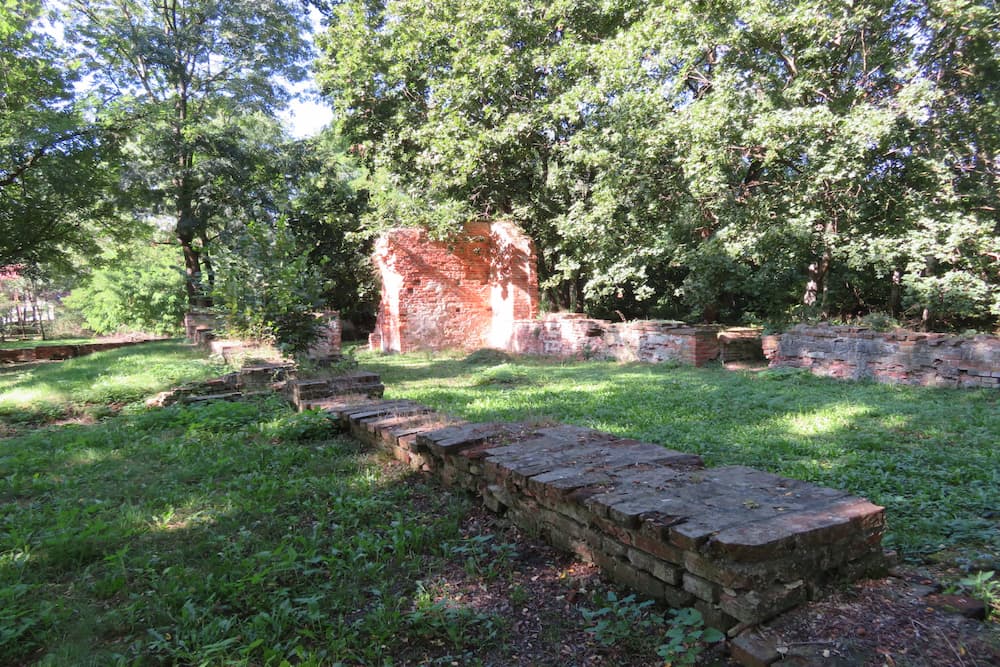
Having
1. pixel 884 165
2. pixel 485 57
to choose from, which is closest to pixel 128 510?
pixel 884 165

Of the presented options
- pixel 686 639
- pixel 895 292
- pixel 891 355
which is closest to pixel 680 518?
pixel 686 639

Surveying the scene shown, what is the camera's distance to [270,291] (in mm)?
7988

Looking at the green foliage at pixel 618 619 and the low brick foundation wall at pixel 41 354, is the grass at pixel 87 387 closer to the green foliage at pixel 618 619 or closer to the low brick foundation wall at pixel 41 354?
the low brick foundation wall at pixel 41 354

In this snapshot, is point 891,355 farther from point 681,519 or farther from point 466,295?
point 466,295

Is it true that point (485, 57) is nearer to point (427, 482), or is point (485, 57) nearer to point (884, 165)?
point (884, 165)

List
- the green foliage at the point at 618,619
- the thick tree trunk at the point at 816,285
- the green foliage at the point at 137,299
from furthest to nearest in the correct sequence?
1. the green foliage at the point at 137,299
2. the thick tree trunk at the point at 816,285
3. the green foliage at the point at 618,619

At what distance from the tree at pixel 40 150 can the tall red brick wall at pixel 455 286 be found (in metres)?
7.13

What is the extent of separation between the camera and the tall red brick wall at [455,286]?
46.5 feet

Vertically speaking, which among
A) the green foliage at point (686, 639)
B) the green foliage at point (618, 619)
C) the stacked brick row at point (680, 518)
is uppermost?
the stacked brick row at point (680, 518)

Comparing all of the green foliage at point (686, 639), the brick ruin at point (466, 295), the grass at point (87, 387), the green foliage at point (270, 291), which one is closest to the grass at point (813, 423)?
the green foliage at point (686, 639)

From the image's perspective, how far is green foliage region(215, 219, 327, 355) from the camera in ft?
25.9

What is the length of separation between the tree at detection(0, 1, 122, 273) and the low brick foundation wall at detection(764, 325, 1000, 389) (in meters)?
15.7

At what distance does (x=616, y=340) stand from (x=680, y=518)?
960cm

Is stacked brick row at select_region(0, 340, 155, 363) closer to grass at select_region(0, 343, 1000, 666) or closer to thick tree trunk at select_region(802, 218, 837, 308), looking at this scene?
grass at select_region(0, 343, 1000, 666)
